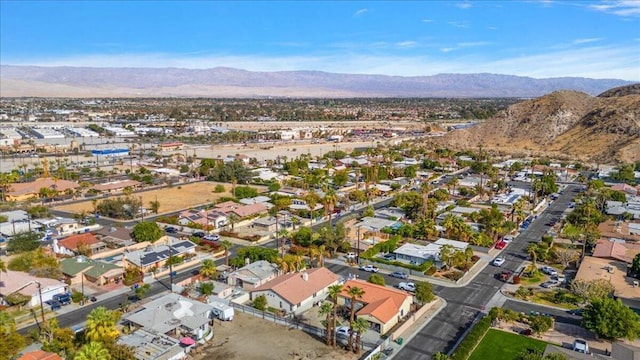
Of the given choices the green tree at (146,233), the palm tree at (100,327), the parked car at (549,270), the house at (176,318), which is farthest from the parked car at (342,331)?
the green tree at (146,233)

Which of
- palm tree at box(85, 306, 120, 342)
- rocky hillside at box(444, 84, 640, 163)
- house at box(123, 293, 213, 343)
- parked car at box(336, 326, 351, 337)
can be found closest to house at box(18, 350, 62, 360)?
palm tree at box(85, 306, 120, 342)

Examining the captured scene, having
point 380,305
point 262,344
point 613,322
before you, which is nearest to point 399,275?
point 380,305

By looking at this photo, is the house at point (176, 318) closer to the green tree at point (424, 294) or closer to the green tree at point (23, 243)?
the green tree at point (424, 294)

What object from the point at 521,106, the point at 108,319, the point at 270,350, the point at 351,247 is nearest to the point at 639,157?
the point at 521,106

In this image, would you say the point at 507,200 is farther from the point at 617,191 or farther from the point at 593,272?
the point at 593,272

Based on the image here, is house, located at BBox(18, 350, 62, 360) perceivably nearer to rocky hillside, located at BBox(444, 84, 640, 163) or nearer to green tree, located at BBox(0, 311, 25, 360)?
green tree, located at BBox(0, 311, 25, 360)
